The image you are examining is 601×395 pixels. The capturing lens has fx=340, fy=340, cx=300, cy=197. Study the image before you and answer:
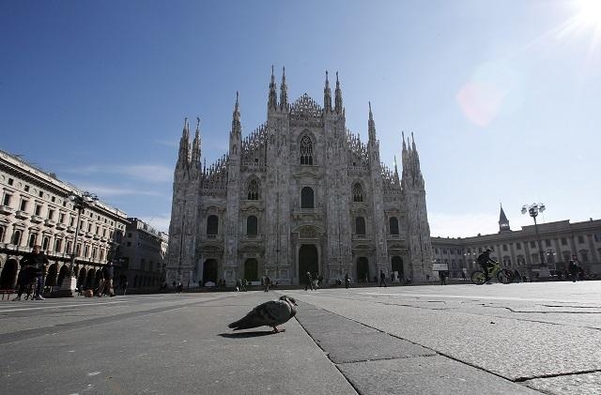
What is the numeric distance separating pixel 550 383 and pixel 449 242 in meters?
68.1

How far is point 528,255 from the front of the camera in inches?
2158

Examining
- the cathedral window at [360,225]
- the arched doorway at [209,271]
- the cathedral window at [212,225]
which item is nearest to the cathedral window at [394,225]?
the cathedral window at [360,225]

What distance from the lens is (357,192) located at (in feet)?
109

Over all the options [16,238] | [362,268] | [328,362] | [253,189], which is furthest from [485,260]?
[16,238]

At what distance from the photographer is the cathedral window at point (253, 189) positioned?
31.7m

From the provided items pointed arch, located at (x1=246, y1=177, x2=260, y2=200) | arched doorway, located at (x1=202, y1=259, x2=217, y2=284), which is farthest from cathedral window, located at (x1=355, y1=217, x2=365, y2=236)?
arched doorway, located at (x1=202, y1=259, x2=217, y2=284)

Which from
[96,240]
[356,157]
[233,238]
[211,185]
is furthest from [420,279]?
[96,240]

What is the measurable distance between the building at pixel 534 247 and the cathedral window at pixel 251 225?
95.2ft

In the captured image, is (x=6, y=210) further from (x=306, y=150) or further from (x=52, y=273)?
(x=306, y=150)

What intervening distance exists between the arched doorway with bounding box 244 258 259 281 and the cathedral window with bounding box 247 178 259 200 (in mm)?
5715

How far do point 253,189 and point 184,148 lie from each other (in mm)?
7277

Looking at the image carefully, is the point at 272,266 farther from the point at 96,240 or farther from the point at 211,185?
the point at 96,240

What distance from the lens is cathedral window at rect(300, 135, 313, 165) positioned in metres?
33.4

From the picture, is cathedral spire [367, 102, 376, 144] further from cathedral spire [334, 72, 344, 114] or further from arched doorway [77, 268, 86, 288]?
arched doorway [77, 268, 86, 288]
